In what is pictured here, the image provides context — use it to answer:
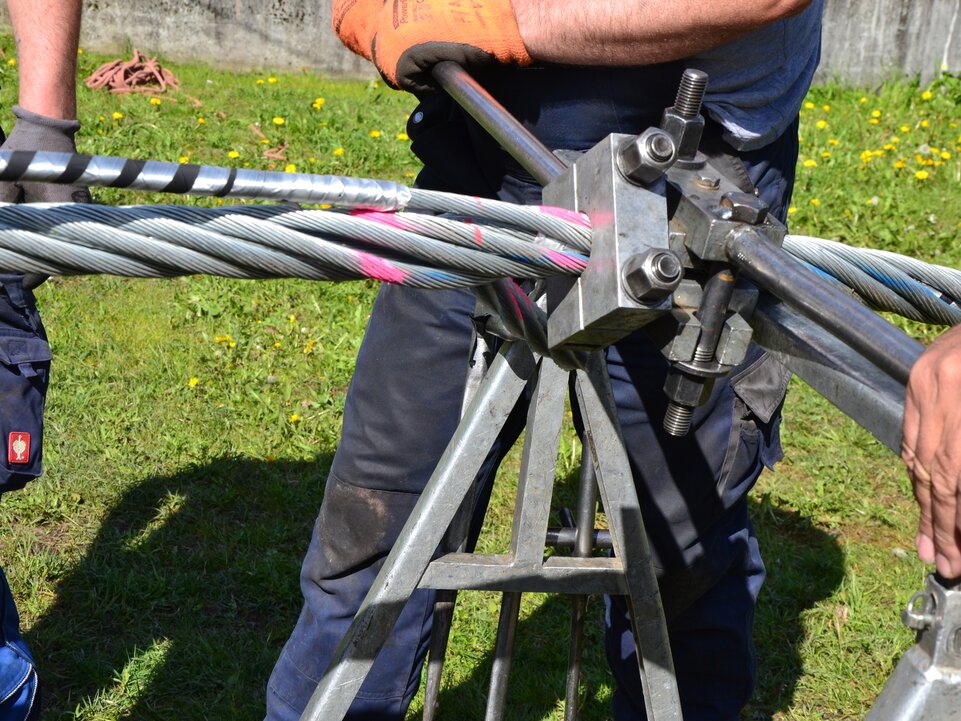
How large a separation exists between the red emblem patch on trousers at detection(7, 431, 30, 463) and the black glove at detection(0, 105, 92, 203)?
0.50 meters

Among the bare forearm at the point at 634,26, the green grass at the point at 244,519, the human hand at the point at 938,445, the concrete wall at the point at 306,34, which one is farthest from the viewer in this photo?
the concrete wall at the point at 306,34

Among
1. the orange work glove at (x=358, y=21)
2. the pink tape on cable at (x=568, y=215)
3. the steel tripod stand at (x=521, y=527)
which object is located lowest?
the steel tripod stand at (x=521, y=527)

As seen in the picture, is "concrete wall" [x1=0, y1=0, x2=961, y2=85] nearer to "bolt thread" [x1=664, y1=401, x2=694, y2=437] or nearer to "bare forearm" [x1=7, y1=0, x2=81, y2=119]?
"bare forearm" [x1=7, y1=0, x2=81, y2=119]

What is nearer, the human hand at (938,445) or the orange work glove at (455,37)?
the human hand at (938,445)

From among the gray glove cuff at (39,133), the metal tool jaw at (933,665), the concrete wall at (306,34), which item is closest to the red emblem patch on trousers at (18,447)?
the gray glove cuff at (39,133)

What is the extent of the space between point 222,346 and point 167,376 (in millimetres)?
301

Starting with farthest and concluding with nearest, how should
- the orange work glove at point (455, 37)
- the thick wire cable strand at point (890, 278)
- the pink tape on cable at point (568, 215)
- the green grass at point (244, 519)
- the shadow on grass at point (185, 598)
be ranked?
the green grass at point (244, 519), the shadow on grass at point (185, 598), the orange work glove at point (455, 37), the thick wire cable strand at point (890, 278), the pink tape on cable at point (568, 215)

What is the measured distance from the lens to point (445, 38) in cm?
201

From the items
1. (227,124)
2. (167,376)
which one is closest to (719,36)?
Answer: (167,376)

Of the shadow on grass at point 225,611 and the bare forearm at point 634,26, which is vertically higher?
the bare forearm at point 634,26

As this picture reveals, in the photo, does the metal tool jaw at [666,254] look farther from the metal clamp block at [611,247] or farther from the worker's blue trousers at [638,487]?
the worker's blue trousers at [638,487]

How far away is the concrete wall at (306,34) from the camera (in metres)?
7.37

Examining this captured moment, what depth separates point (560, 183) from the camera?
1.43 m

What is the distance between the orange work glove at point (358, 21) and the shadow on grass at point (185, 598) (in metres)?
1.67
